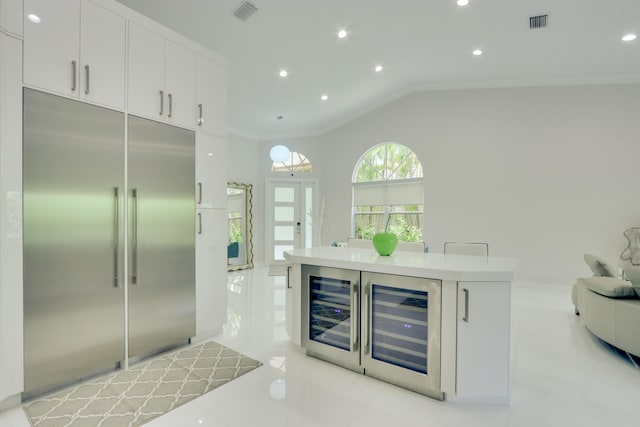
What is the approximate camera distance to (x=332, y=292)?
7.95 ft

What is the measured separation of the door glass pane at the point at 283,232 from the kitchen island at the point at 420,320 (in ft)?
15.5

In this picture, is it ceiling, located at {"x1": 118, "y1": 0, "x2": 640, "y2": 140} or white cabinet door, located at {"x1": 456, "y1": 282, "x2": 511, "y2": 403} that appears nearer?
white cabinet door, located at {"x1": 456, "y1": 282, "x2": 511, "y2": 403}

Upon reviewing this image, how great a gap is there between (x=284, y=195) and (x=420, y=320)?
18.2 feet

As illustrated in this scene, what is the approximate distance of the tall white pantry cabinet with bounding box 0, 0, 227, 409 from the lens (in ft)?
5.95

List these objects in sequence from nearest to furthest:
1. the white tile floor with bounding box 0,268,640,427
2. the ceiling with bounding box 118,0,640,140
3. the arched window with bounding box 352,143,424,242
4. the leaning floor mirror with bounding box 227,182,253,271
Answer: the white tile floor with bounding box 0,268,640,427 → the ceiling with bounding box 118,0,640,140 → the arched window with bounding box 352,143,424,242 → the leaning floor mirror with bounding box 227,182,253,271

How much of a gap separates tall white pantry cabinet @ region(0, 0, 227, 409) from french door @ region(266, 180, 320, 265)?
404 cm

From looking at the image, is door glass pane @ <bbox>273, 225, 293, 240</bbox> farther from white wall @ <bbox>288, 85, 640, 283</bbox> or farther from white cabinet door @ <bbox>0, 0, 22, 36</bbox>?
white cabinet door @ <bbox>0, 0, 22, 36</bbox>

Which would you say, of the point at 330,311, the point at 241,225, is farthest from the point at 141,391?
the point at 241,225

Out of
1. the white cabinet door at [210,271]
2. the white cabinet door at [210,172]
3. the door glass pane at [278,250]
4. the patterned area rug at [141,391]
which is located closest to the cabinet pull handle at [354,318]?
the patterned area rug at [141,391]

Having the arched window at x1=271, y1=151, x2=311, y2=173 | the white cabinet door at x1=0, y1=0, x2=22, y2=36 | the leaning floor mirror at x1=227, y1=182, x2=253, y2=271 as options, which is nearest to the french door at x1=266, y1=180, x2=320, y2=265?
the arched window at x1=271, y1=151, x2=311, y2=173

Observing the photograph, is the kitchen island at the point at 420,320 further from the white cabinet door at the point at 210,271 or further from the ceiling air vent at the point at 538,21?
the ceiling air vent at the point at 538,21

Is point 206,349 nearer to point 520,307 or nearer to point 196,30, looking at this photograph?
point 196,30

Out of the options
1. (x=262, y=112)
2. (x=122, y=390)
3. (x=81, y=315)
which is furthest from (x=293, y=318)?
(x=262, y=112)

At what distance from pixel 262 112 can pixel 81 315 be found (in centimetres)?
471
